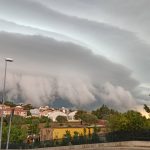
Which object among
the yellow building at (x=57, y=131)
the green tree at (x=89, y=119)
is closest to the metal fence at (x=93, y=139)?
the yellow building at (x=57, y=131)

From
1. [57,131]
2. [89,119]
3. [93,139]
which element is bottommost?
[93,139]

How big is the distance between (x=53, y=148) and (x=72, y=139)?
12.7ft

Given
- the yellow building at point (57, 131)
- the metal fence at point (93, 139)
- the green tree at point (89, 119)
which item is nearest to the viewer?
the metal fence at point (93, 139)

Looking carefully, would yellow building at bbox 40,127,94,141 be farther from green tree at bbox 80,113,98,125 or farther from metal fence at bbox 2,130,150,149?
green tree at bbox 80,113,98,125

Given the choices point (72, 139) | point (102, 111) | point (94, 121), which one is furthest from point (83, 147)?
point (102, 111)

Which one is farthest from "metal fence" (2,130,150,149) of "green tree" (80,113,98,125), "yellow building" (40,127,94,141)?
"green tree" (80,113,98,125)

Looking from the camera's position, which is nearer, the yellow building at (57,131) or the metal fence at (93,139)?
the metal fence at (93,139)

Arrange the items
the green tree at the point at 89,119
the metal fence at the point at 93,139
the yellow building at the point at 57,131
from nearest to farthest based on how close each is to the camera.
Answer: the metal fence at the point at 93,139 < the yellow building at the point at 57,131 < the green tree at the point at 89,119

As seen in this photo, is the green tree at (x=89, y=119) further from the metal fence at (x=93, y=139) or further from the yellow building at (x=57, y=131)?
the metal fence at (x=93, y=139)

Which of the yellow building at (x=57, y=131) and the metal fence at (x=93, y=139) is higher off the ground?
the yellow building at (x=57, y=131)

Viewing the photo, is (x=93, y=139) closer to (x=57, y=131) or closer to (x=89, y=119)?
(x=57, y=131)

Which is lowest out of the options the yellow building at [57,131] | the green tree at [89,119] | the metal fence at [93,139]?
the metal fence at [93,139]

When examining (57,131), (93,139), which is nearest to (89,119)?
(57,131)

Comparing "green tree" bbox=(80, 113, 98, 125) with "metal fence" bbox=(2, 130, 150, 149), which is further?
"green tree" bbox=(80, 113, 98, 125)
